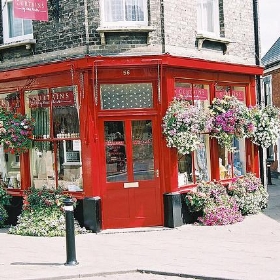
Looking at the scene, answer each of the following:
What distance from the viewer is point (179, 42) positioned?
11.4m

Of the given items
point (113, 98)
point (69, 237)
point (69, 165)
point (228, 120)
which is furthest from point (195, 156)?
point (69, 237)

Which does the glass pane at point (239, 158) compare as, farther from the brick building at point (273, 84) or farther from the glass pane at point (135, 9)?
the brick building at point (273, 84)

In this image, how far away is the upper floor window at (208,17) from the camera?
12320 millimetres

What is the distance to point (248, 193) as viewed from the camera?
40.8 feet

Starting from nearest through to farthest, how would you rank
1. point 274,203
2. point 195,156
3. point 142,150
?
point 142,150 → point 195,156 → point 274,203

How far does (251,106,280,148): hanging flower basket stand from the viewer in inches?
502

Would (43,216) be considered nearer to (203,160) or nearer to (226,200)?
(203,160)

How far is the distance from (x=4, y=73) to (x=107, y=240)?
4.81 m

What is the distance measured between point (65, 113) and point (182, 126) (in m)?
2.65

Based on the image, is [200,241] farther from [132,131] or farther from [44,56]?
[44,56]

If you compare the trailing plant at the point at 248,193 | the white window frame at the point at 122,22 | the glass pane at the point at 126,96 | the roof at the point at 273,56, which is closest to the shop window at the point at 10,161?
the glass pane at the point at 126,96

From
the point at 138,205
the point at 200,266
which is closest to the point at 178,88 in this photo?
the point at 138,205

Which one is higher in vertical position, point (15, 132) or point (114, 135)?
point (15, 132)

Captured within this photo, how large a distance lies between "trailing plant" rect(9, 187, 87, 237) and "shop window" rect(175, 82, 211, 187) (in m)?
2.66
